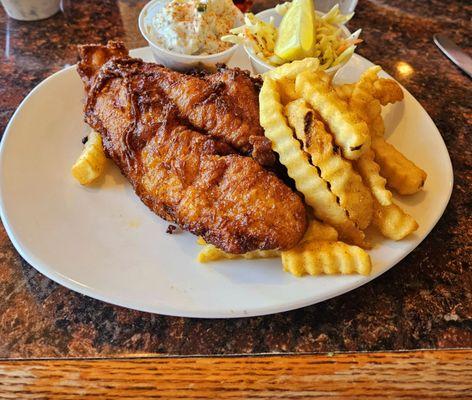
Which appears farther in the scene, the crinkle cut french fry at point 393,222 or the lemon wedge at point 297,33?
the lemon wedge at point 297,33

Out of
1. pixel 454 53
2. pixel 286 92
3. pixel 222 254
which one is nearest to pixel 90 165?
pixel 222 254

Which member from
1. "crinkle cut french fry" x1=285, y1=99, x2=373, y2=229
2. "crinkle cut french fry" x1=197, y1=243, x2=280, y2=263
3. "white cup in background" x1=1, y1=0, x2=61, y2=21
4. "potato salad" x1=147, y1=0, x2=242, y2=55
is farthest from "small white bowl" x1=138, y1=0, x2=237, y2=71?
"white cup in background" x1=1, y1=0, x2=61, y2=21

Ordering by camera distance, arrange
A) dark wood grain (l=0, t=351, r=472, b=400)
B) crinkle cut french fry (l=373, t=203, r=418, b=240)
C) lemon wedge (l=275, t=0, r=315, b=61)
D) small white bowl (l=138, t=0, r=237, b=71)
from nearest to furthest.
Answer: dark wood grain (l=0, t=351, r=472, b=400) < crinkle cut french fry (l=373, t=203, r=418, b=240) < lemon wedge (l=275, t=0, r=315, b=61) < small white bowl (l=138, t=0, r=237, b=71)

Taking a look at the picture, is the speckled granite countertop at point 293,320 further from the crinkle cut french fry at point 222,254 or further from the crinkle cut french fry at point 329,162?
the crinkle cut french fry at point 329,162

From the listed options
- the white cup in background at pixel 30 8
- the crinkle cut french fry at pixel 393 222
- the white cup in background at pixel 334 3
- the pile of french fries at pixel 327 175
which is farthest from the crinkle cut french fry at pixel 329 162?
the white cup in background at pixel 30 8

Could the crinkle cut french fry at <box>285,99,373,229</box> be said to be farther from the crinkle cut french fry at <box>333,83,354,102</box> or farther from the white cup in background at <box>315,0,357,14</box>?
the white cup in background at <box>315,0,357,14</box>
